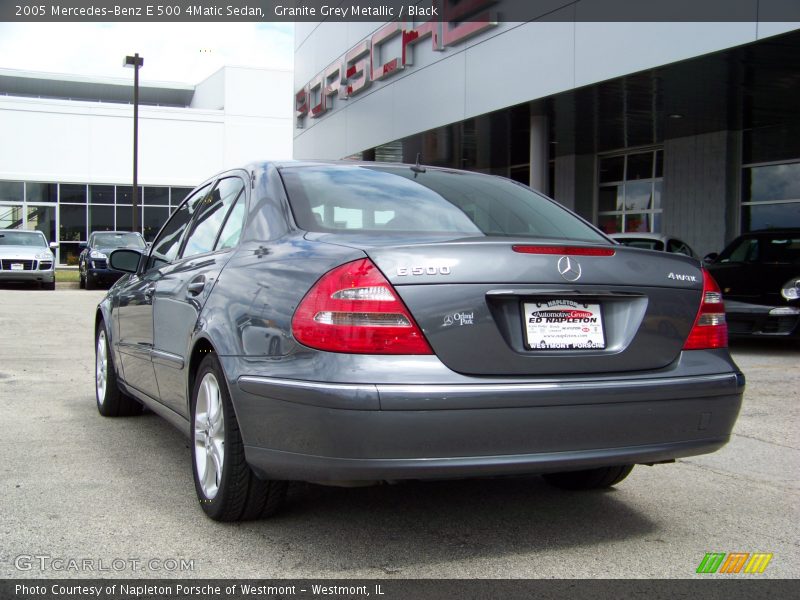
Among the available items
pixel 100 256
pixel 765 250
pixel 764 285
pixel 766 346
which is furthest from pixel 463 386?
pixel 100 256

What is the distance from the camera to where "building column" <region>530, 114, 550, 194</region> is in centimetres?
1623

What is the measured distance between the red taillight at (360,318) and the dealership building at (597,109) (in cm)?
844

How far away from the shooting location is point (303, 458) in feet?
9.88

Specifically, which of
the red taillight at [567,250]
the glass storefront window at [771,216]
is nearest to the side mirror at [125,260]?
the red taillight at [567,250]

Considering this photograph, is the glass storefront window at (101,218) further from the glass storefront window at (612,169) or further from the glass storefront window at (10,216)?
the glass storefront window at (612,169)

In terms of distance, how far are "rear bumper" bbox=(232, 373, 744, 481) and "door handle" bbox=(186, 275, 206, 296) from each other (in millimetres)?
783

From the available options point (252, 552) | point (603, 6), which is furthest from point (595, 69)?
point (252, 552)

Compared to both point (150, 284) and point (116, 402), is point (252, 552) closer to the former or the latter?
point (150, 284)

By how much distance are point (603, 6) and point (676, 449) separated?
1055 centimetres

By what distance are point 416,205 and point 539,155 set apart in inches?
521

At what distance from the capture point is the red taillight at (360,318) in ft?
9.66

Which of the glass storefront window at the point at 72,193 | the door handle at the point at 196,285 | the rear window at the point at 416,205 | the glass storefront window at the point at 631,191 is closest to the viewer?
the rear window at the point at 416,205

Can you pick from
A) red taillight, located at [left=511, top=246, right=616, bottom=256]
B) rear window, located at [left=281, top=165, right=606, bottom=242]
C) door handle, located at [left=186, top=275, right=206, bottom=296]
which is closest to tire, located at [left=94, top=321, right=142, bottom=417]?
door handle, located at [left=186, top=275, right=206, bottom=296]

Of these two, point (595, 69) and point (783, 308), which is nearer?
point (783, 308)
